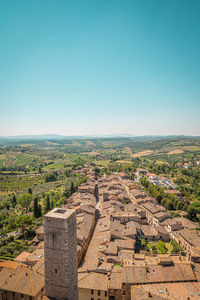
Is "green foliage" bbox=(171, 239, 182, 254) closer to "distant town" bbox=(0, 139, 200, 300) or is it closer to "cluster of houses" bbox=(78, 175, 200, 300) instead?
"distant town" bbox=(0, 139, 200, 300)

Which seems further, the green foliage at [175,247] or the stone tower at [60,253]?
the green foliage at [175,247]

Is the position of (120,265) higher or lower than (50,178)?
higher

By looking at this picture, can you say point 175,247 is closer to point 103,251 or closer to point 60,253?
point 103,251

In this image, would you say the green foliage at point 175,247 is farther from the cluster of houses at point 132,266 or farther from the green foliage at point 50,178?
the green foliage at point 50,178

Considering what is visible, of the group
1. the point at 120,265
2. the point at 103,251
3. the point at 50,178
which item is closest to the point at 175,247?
the point at 120,265

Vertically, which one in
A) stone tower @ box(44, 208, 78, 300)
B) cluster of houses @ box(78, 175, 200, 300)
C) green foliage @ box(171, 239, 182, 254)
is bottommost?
green foliage @ box(171, 239, 182, 254)

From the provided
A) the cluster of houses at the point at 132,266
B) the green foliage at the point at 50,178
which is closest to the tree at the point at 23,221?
the cluster of houses at the point at 132,266

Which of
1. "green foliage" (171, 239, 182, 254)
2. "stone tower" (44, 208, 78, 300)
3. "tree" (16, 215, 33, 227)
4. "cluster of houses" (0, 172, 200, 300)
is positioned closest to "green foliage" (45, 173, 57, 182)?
"cluster of houses" (0, 172, 200, 300)

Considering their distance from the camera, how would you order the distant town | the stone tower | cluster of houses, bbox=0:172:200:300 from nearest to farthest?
the stone tower < the distant town < cluster of houses, bbox=0:172:200:300

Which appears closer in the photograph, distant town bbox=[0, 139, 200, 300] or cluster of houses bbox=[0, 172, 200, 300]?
distant town bbox=[0, 139, 200, 300]
